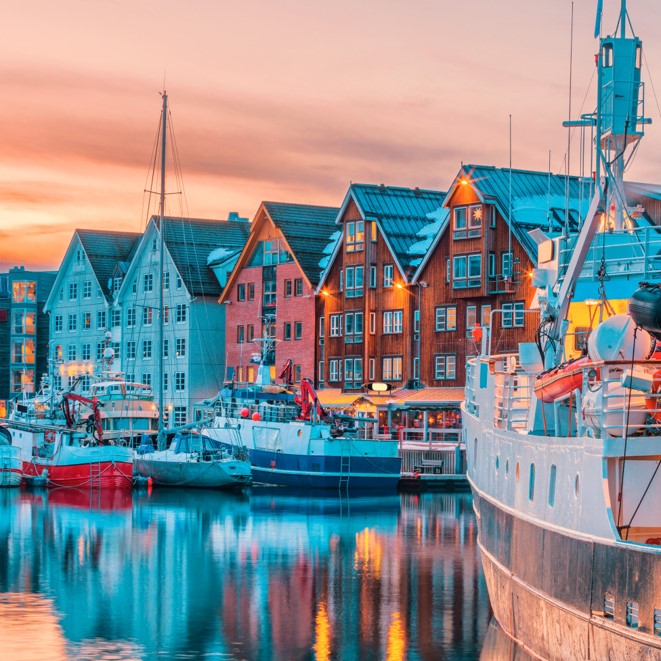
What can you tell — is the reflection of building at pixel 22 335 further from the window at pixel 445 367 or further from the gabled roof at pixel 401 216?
the window at pixel 445 367

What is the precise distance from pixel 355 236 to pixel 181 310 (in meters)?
22.7

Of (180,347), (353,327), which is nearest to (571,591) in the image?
(353,327)

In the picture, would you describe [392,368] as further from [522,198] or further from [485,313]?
[522,198]

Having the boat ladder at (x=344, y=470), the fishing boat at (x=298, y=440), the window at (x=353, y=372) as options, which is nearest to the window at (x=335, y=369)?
the window at (x=353, y=372)

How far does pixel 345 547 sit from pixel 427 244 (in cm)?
4319

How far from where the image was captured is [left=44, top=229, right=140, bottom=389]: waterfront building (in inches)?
4668

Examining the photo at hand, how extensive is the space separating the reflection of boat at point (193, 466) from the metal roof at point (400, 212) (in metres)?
19.2

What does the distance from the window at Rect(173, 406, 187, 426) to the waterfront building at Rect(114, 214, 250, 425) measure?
0.13 ft

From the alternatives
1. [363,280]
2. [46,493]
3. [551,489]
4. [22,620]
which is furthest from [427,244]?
[551,489]

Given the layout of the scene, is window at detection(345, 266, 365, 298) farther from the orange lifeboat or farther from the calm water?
the orange lifeboat

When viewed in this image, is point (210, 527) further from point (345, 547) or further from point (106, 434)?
point (106, 434)

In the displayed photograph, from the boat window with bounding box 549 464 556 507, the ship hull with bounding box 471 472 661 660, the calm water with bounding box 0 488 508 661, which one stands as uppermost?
the boat window with bounding box 549 464 556 507

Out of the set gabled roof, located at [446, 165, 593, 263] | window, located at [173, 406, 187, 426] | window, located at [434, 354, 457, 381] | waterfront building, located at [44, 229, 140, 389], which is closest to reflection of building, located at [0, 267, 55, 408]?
waterfront building, located at [44, 229, 140, 389]

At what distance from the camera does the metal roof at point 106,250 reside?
393 feet
